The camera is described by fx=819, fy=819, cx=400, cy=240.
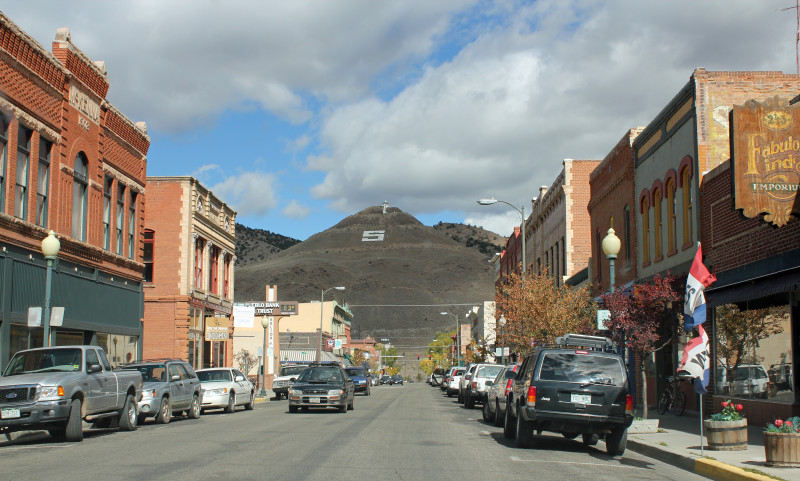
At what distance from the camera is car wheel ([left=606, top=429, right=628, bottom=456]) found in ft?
48.8

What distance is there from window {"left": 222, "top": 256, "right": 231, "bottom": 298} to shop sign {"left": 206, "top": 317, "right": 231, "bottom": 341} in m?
2.07

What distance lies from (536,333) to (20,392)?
854 inches

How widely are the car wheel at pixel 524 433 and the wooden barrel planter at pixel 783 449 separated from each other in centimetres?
461

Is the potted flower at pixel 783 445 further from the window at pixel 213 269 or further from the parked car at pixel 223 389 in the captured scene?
the window at pixel 213 269

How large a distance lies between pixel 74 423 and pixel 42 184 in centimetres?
1353

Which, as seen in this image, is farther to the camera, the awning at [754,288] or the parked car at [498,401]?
the parked car at [498,401]

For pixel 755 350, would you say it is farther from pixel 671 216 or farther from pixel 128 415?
pixel 128 415

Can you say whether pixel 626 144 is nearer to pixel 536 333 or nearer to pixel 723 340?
pixel 536 333

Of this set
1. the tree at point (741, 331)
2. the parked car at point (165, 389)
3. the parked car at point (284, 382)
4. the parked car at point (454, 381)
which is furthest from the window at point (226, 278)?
the tree at point (741, 331)

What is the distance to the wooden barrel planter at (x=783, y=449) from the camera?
1162 centimetres

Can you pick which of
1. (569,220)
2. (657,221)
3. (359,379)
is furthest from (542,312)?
(359,379)

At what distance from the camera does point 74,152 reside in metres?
29.4

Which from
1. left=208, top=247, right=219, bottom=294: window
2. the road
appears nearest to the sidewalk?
the road

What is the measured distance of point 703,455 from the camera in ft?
44.2
